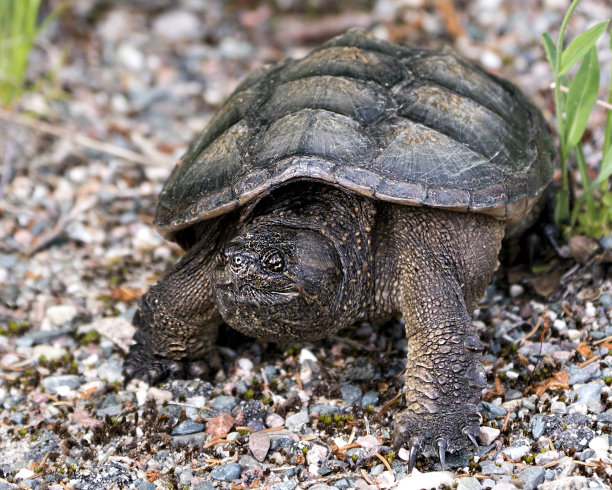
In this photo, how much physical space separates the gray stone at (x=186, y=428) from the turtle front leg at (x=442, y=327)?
3.08ft

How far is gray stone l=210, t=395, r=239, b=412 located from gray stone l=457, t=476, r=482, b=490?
1210mm

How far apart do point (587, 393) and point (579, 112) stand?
1.51m

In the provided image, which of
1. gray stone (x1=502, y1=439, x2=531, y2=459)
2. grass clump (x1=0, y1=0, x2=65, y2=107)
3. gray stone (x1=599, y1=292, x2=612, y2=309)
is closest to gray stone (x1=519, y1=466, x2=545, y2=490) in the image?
gray stone (x1=502, y1=439, x2=531, y2=459)

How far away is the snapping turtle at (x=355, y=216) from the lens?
10.2 feet

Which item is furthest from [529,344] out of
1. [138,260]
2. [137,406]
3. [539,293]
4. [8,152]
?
[8,152]

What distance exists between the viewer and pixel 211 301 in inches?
143

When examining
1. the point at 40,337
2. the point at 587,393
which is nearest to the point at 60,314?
the point at 40,337

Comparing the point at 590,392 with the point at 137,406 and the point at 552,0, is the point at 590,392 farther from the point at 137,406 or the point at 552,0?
the point at 552,0

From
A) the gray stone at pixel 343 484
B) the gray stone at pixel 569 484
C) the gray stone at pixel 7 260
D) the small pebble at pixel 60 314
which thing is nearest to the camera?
the gray stone at pixel 569 484

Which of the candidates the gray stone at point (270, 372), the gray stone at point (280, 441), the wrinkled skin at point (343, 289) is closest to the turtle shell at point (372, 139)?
the wrinkled skin at point (343, 289)

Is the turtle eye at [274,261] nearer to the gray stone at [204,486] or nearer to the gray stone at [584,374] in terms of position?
the gray stone at [204,486]

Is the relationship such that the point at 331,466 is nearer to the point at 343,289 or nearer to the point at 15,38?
the point at 343,289

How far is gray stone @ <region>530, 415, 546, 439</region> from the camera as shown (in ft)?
10.1

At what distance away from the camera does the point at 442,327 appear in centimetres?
320
